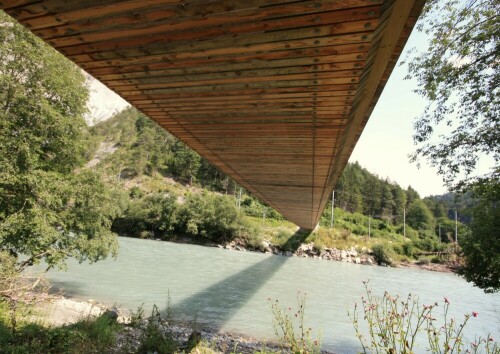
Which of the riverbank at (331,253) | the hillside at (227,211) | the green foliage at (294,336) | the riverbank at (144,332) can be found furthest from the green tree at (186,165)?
the riverbank at (144,332)

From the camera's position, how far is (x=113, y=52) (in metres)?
1.57

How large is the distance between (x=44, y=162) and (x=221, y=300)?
16.9ft

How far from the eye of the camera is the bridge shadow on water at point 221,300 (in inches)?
249

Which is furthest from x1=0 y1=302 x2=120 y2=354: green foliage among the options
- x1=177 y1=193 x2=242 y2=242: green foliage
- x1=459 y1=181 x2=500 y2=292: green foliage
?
x1=177 y1=193 x2=242 y2=242: green foliage

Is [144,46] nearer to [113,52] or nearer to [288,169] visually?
[113,52]

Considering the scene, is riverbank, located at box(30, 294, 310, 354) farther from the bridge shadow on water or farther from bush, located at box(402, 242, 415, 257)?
bush, located at box(402, 242, 415, 257)

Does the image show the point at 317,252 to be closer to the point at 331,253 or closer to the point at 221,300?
the point at 331,253

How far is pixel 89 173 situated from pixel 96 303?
2881 mm

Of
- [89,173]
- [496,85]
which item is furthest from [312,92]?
[89,173]

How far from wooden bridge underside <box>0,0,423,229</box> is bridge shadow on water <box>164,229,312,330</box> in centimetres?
342

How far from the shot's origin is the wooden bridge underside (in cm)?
118

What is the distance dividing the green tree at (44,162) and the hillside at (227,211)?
2.88 feet

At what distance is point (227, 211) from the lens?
2702cm

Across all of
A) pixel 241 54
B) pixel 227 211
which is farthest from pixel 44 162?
pixel 227 211
